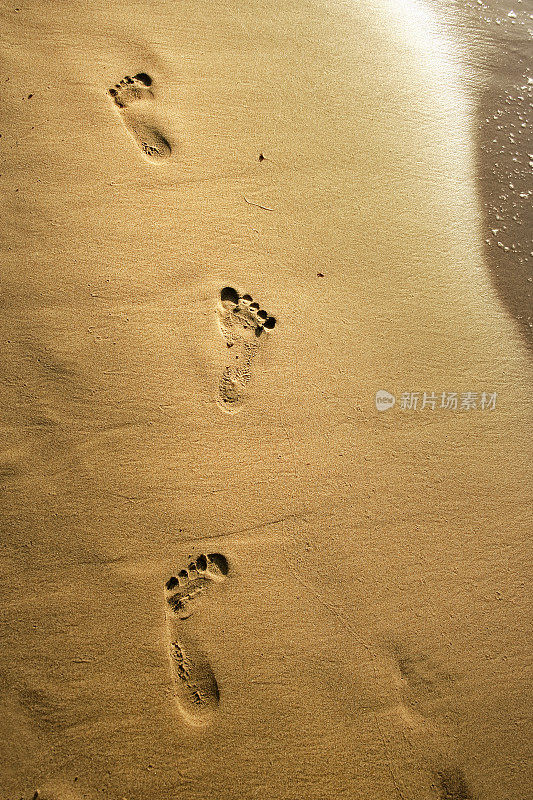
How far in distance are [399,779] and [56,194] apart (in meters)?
3.64

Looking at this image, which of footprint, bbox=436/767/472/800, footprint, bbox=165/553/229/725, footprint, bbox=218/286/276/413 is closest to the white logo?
footprint, bbox=218/286/276/413

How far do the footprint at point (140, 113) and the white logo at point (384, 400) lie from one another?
76.8 inches

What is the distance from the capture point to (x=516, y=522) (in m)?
2.37

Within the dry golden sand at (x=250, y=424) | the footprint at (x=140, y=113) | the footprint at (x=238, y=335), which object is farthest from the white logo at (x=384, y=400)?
the footprint at (x=140, y=113)

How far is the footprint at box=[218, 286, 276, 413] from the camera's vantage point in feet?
7.52

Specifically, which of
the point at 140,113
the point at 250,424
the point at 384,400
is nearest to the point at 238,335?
the point at 250,424

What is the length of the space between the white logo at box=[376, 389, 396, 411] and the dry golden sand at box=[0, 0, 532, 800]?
0.04 meters

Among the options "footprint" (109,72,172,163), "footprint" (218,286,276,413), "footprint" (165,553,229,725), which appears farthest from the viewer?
"footprint" (109,72,172,163)

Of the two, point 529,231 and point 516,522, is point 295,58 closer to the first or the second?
point 529,231

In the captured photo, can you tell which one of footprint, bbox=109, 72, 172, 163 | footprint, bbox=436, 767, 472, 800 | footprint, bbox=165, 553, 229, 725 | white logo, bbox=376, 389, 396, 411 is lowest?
footprint, bbox=436, 767, 472, 800

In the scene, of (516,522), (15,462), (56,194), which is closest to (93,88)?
(56,194)

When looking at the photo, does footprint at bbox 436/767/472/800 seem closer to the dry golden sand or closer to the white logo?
the dry golden sand

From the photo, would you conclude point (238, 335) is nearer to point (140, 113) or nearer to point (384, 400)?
point (384, 400)

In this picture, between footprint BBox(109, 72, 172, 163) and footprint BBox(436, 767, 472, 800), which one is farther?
footprint BBox(109, 72, 172, 163)
